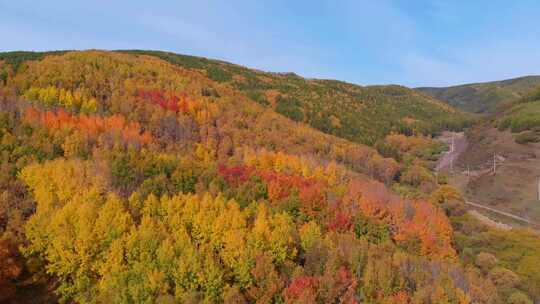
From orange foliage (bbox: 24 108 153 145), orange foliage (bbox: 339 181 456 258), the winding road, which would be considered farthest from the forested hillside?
the winding road

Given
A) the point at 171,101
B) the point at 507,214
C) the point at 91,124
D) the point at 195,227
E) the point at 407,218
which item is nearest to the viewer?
the point at 195,227

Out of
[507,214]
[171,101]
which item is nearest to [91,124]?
[171,101]

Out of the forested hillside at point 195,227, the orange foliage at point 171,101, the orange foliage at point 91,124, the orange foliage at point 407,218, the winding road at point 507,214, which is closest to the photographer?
the forested hillside at point 195,227

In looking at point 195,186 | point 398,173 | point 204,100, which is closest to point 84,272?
point 195,186

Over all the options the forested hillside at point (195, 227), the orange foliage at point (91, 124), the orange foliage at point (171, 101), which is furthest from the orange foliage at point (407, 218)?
the orange foliage at point (171, 101)

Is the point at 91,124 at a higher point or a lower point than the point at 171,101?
lower

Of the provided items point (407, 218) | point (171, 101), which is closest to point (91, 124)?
point (171, 101)

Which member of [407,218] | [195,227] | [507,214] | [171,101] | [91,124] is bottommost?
[507,214]

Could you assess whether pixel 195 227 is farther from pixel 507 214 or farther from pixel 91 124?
pixel 507 214

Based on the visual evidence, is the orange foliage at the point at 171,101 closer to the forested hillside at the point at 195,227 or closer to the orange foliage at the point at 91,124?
the forested hillside at the point at 195,227

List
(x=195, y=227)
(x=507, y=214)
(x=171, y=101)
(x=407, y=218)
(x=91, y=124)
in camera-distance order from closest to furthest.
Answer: (x=195, y=227) → (x=407, y=218) → (x=91, y=124) → (x=507, y=214) → (x=171, y=101)

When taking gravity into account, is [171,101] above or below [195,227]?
above

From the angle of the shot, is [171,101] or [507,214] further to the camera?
[171,101]
